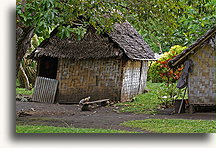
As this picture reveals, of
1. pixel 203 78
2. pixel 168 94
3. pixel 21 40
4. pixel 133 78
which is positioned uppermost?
pixel 21 40

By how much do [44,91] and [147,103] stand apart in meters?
1.86

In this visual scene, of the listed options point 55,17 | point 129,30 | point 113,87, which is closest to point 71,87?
point 113,87

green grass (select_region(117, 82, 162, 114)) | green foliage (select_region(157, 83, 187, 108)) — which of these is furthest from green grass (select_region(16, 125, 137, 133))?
green foliage (select_region(157, 83, 187, 108))

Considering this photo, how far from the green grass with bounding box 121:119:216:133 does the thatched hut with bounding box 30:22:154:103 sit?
8.97 feet

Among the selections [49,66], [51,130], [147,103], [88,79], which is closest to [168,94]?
[147,103]

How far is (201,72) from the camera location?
20.1 ft

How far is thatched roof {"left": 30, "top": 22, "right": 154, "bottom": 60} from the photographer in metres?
8.11

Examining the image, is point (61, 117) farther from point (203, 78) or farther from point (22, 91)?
point (203, 78)

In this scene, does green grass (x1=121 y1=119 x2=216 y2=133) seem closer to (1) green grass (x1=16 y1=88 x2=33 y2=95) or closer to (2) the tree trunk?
(1) green grass (x1=16 y1=88 x2=33 y2=95)

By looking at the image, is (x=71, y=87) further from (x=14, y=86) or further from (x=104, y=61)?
(x=14, y=86)

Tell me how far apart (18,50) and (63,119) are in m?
1.06

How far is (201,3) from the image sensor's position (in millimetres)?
5352
